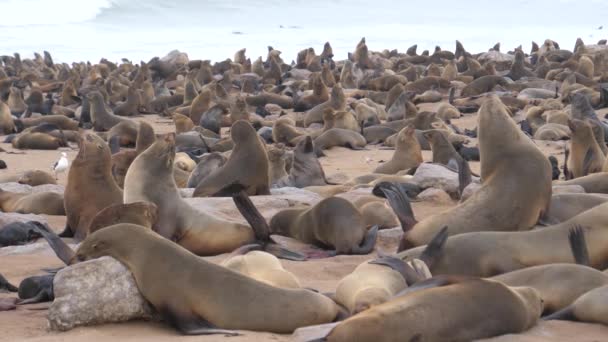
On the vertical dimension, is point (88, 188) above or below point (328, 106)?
above

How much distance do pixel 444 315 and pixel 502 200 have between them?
2424 mm

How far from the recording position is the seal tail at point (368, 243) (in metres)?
5.76

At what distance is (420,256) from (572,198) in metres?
1.62

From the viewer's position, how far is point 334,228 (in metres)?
5.89

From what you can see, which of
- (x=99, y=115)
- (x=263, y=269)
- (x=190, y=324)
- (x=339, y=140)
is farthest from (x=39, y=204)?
(x=99, y=115)

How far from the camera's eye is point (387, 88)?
1844 centimetres

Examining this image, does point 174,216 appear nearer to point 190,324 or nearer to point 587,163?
point 190,324

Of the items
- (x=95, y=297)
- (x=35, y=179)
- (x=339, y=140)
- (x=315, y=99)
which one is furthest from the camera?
(x=315, y=99)

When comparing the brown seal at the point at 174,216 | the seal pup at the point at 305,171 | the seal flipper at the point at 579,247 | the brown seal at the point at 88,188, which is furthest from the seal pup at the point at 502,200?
the seal pup at the point at 305,171

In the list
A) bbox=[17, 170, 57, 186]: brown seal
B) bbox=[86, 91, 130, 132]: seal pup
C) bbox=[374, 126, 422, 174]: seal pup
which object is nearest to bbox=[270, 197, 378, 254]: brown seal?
bbox=[374, 126, 422, 174]: seal pup

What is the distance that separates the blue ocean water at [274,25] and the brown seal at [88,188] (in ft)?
101

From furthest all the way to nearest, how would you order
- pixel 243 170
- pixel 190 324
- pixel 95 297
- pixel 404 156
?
pixel 404 156 → pixel 243 170 → pixel 95 297 → pixel 190 324

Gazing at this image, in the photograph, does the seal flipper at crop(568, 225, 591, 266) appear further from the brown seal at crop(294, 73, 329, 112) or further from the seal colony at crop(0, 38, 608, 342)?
the brown seal at crop(294, 73, 329, 112)

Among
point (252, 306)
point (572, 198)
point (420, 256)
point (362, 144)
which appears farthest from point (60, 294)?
point (362, 144)
